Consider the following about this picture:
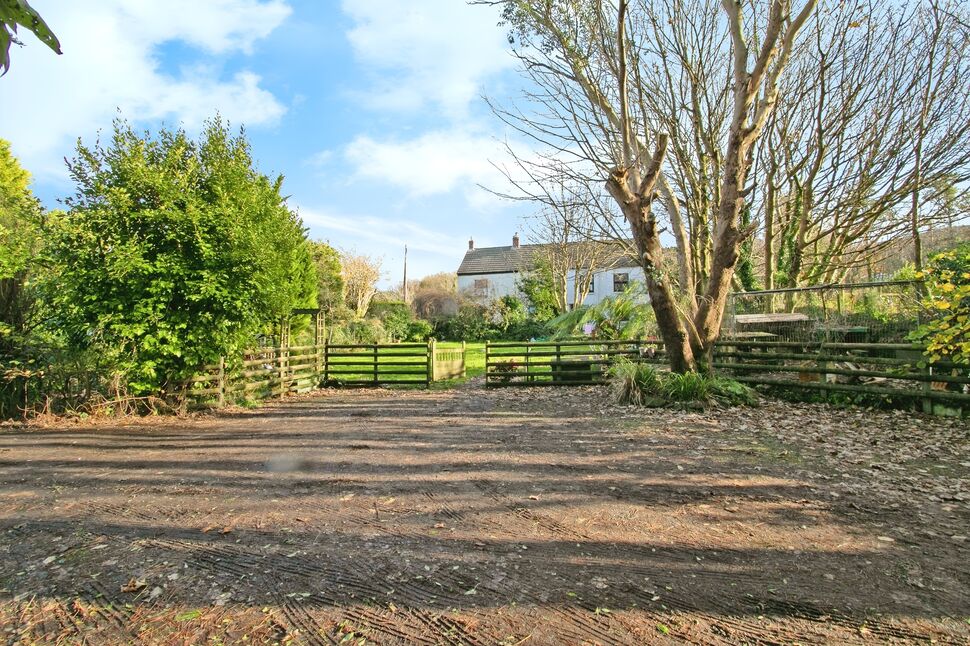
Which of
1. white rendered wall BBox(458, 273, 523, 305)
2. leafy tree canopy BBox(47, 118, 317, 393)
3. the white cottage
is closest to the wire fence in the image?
leafy tree canopy BBox(47, 118, 317, 393)

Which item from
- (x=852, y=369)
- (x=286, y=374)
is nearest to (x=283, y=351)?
(x=286, y=374)

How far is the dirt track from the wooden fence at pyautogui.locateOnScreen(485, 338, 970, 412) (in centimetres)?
127

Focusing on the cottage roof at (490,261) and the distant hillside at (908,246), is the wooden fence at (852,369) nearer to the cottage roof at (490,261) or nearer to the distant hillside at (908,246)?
the distant hillside at (908,246)

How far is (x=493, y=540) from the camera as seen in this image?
11.3ft

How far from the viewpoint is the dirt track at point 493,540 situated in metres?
2.50

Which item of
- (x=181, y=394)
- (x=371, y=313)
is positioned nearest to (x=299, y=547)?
(x=181, y=394)

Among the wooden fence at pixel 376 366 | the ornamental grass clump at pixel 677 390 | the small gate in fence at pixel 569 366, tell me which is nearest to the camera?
the ornamental grass clump at pixel 677 390

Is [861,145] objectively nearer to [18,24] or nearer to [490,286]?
[18,24]

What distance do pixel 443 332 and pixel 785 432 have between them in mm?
24951

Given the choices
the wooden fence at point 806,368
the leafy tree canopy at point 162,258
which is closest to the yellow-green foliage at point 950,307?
the wooden fence at point 806,368

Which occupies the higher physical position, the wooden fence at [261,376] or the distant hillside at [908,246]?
the distant hillside at [908,246]

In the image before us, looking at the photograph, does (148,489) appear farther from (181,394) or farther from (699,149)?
(699,149)

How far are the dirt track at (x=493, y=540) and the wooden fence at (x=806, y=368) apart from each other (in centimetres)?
127

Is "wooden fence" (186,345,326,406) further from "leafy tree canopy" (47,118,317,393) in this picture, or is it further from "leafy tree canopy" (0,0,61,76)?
"leafy tree canopy" (0,0,61,76)
